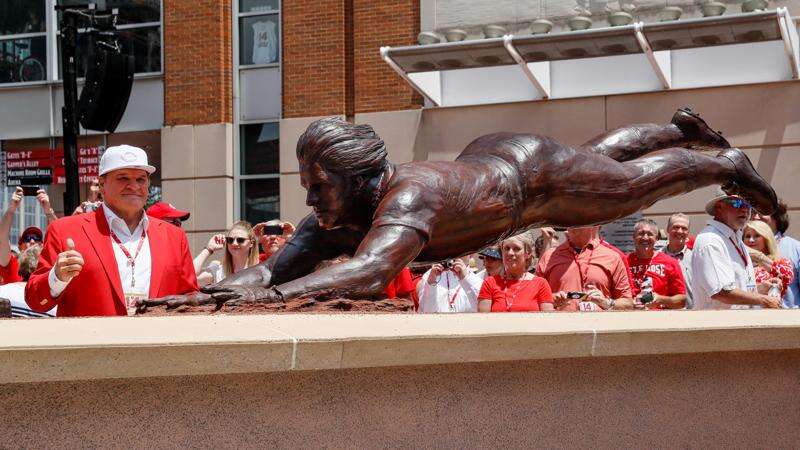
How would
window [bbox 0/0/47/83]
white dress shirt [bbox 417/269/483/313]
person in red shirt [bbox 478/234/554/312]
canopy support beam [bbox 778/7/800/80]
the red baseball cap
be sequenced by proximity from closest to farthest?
person in red shirt [bbox 478/234/554/312]
the red baseball cap
white dress shirt [bbox 417/269/483/313]
canopy support beam [bbox 778/7/800/80]
window [bbox 0/0/47/83]

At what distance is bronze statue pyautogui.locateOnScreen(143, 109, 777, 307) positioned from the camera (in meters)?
4.54

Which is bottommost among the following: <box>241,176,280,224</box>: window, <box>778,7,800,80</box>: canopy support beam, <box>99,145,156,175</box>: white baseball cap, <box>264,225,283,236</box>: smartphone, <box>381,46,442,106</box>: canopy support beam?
<box>241,176,280,224</box>: window

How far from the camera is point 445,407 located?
3.78m

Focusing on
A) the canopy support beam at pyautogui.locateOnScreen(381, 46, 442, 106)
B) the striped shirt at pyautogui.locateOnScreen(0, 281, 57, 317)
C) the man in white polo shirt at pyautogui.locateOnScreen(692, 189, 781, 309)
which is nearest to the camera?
the striped shirt at pyautogui.locateOnScreen(0, 281, 57, 317)

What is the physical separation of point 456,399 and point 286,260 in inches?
65.0

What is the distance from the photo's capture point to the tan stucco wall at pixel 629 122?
13898mm

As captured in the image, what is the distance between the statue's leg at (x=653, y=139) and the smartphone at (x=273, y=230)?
2.68m

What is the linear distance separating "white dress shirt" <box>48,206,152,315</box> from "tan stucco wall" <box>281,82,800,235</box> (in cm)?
1000

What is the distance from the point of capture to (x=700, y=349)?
414 cm

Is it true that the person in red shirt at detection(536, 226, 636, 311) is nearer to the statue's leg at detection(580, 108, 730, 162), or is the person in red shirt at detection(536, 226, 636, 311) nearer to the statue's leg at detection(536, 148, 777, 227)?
the statue's leg at detection(580, 108, 730, 162)

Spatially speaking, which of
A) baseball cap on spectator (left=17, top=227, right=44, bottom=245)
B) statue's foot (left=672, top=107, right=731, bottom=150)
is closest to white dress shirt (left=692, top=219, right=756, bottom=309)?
statue's foot (left=672, top=107, right=731, bottom=150)

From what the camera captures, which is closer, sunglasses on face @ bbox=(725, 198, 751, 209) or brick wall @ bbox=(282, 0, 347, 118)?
sunglasses on face @ bbox=(725, 198, 751, 209)

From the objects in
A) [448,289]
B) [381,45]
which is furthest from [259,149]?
[448,289]

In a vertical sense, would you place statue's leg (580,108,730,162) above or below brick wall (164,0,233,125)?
below
